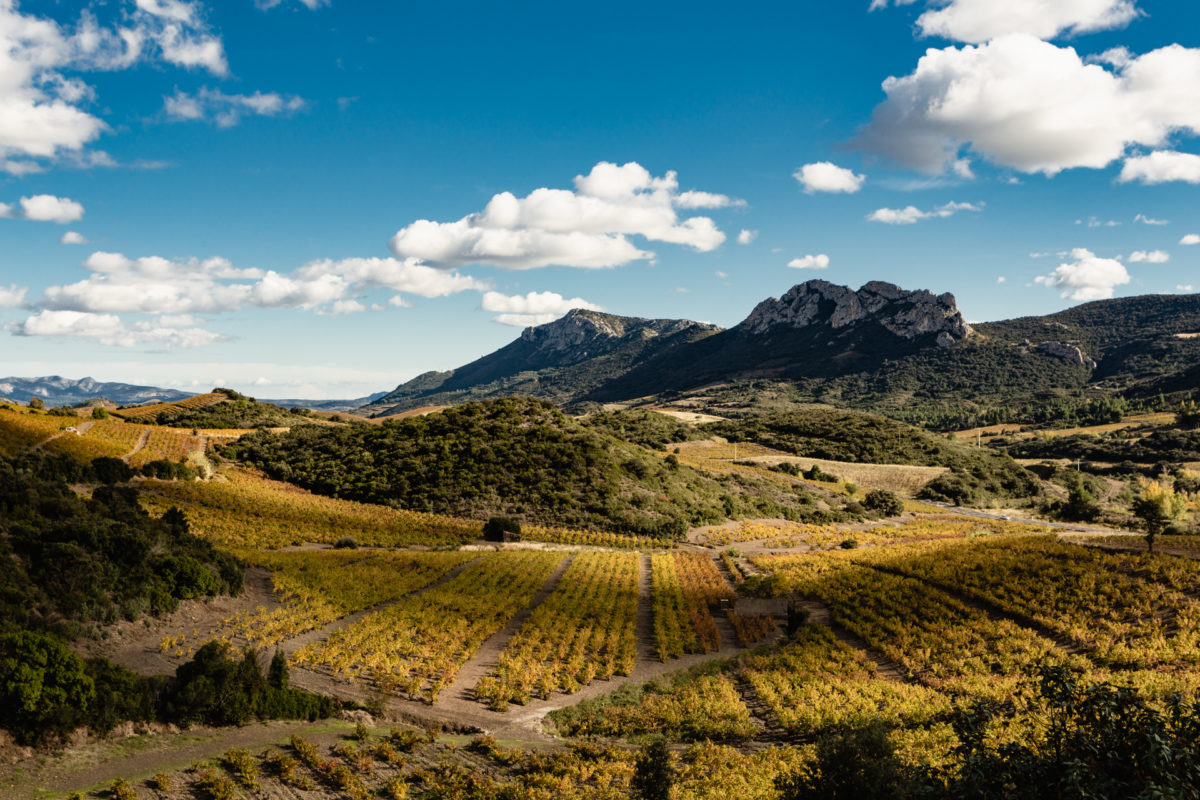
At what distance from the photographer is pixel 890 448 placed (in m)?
125

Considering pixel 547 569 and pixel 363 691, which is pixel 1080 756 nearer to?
pixel 363 691

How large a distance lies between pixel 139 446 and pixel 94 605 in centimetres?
5933

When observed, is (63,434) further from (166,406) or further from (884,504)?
(884,504)

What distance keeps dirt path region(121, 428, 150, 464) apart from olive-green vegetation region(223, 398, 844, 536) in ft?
30.8

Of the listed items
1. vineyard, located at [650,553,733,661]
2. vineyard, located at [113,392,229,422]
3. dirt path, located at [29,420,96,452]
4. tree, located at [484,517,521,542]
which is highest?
vineyard, located at [113,392,229,422]

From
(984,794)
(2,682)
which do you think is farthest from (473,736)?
(984,794)

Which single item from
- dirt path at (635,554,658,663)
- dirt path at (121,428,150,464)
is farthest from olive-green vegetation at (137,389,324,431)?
dirt path at (635,554,658,663)

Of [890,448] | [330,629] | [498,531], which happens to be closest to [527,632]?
[330,629]

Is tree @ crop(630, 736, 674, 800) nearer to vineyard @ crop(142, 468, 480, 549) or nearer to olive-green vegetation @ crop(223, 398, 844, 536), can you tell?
A: vineyard @ crop(142, 468, 480, 549)

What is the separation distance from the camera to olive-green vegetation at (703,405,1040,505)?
10150cm

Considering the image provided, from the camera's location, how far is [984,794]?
9891mm

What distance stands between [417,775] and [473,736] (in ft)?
11.5

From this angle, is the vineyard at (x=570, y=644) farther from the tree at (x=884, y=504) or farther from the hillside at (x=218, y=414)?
the hillside at (x=218, y=414)

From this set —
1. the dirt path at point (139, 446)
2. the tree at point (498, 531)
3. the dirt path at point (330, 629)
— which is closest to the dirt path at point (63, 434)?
the dirt path at point (139, 446)
